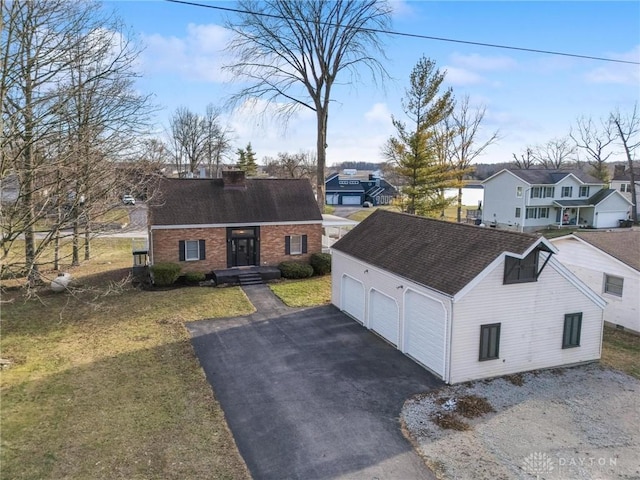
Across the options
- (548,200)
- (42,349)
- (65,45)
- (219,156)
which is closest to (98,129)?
(65,45)

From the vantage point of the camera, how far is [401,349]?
15.2 meters

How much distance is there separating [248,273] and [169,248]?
4.40m

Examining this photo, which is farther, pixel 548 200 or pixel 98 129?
pixel 548 200

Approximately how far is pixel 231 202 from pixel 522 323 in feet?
57.4

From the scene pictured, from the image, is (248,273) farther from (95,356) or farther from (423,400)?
(423,400)

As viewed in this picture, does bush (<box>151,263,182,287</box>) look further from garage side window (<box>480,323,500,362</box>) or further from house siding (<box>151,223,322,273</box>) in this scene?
garage side window (<box>480,323,500,362</box>)

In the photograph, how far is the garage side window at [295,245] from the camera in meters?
26.8

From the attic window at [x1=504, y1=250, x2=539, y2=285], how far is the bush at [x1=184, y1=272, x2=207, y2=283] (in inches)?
633

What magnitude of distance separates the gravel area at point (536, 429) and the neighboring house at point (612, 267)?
5487mm

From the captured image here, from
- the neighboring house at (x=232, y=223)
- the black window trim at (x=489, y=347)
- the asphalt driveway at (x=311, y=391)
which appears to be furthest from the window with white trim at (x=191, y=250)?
the black window trim at (x=489, y=347)

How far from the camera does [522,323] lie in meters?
13.6

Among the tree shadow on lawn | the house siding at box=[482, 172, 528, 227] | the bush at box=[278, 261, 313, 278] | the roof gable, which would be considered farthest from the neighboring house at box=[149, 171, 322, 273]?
the roof gable

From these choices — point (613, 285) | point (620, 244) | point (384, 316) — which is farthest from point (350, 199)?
point (384, 316)

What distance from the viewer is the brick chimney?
26.9 metres
